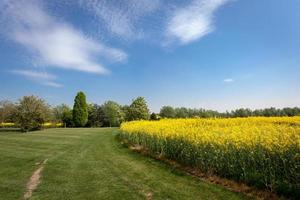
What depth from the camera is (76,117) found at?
2785 inches

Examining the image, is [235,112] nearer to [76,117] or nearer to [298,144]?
[298,144]

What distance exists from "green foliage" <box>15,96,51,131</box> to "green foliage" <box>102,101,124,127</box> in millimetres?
32622

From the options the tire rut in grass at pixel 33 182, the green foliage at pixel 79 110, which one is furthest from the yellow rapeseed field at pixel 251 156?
the green foliage at pixel 79 110

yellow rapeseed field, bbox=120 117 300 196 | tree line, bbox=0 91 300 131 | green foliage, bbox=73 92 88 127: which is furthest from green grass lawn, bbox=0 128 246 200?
green foliage, bbox=73 92 88 127

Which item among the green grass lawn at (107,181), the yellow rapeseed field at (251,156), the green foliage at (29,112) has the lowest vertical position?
the green grass lawn at (107,181)

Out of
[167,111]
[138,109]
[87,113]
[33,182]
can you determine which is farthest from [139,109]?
[33,182]

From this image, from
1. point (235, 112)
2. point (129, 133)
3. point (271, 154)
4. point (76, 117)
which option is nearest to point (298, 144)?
point (271, 154)

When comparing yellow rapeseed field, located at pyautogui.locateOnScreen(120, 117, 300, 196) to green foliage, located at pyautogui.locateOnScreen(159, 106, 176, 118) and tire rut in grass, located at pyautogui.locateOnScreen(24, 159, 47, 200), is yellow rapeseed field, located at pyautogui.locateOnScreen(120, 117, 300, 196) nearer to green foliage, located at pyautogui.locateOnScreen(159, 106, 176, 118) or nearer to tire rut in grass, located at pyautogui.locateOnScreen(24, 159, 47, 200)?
tire rut in grass, located at pyautogui.locateOnScreen(24, 159, 47, 200)

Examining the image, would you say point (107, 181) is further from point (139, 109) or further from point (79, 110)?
point (79, 110)

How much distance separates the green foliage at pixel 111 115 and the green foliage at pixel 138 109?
1579 centimetres

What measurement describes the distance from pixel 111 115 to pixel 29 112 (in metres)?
34.5

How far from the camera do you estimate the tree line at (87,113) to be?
4212 centimetres

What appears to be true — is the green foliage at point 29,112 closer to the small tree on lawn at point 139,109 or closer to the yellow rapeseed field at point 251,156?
the small tree on lawn at point 139,109

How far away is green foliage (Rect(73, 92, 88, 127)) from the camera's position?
230ft
